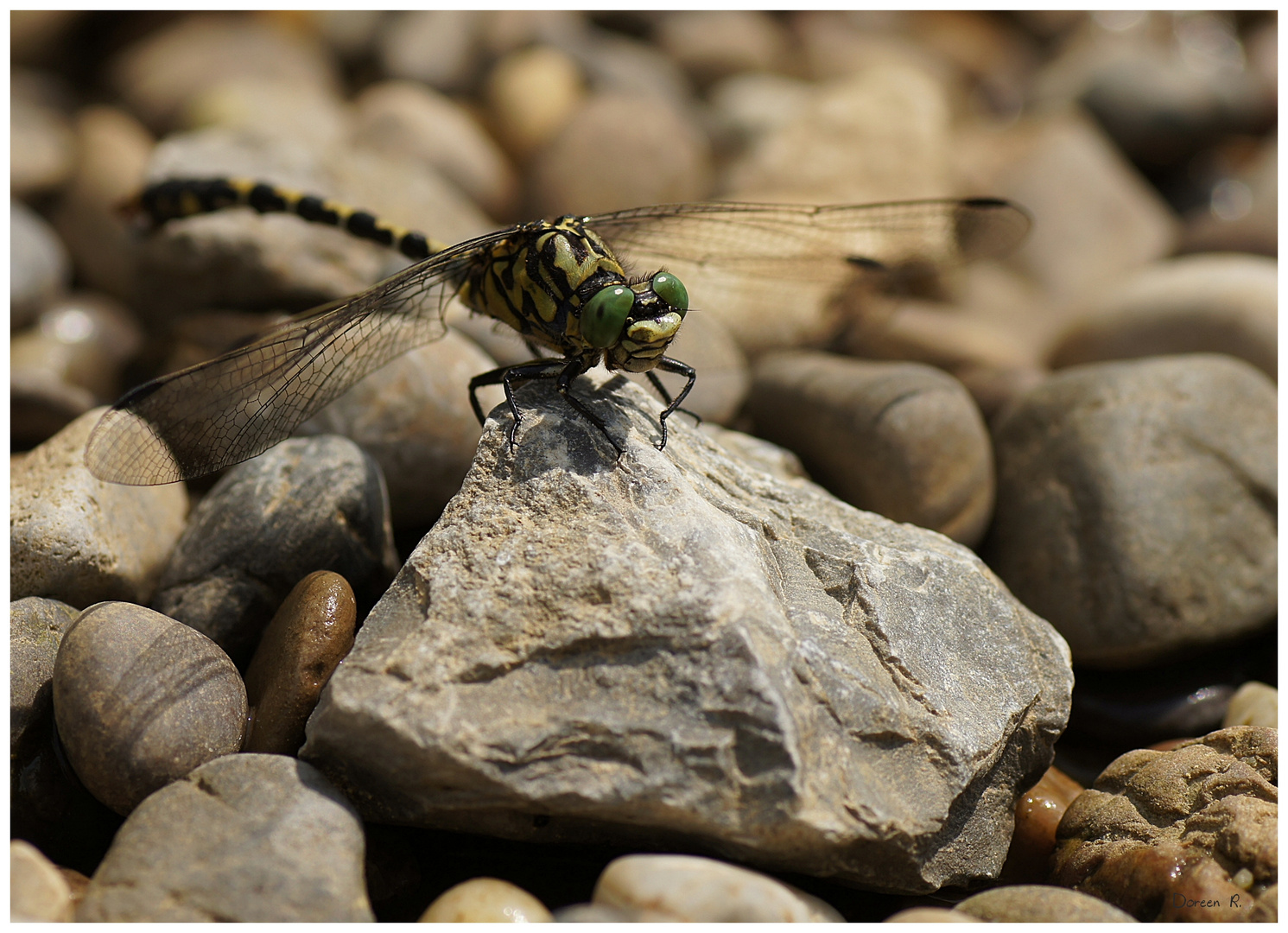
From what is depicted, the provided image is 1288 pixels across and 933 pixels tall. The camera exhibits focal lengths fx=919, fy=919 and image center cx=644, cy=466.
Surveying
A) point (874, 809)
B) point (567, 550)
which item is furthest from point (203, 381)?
point (874, 809)

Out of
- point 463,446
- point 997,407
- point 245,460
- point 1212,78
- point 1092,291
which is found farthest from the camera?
point 1212,78

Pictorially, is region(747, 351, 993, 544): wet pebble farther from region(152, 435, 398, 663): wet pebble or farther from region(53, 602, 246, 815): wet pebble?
region(53, 602, 246, 815): wet pebble

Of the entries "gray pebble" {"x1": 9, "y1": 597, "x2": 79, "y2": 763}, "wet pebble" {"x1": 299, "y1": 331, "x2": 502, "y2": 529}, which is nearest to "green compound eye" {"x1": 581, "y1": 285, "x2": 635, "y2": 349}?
"wet pebble" {"x1": 299, "y1": 331, "x2": 502, "y2": 529}

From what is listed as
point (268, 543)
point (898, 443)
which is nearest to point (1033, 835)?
point (898, 443)

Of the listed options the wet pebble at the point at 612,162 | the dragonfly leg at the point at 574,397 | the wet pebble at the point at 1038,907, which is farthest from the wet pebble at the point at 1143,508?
the wet pebble at the point at 612,162

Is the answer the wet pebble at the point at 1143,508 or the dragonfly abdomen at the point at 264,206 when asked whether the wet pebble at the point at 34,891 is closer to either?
the dragonfly abdomen at the point at 264,206

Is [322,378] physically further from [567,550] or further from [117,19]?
[117,19]

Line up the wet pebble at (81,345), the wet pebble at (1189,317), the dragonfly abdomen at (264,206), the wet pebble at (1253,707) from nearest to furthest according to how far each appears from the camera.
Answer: the wet pebble at (1253,707), the dragonfly abdomen at (264,206), the wet pebble at (1189,317), the wet pebble at (81,345)
